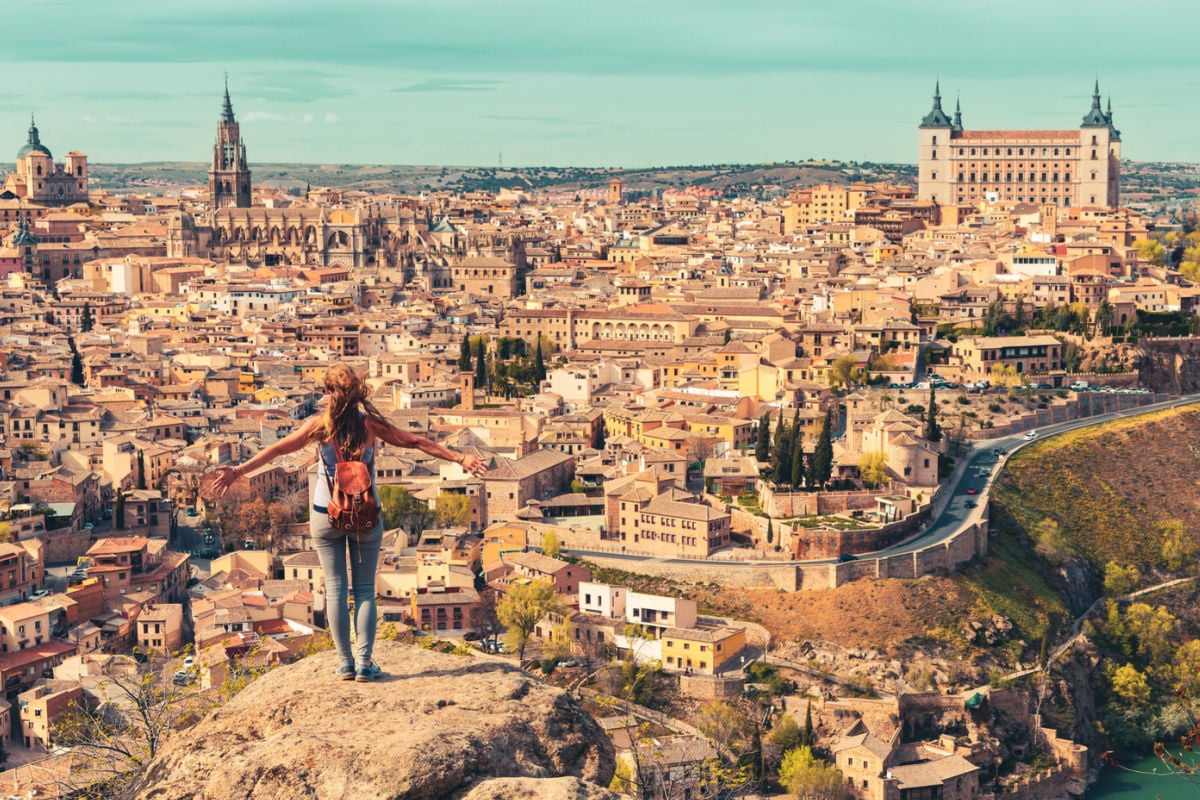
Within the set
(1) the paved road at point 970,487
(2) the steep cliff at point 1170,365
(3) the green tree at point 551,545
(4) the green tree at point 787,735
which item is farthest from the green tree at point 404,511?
(2) the steep cliff at point 1170,365

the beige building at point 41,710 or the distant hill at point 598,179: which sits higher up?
the distant hill at point 598,179

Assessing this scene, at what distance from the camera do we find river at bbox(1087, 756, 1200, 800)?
95.5ft

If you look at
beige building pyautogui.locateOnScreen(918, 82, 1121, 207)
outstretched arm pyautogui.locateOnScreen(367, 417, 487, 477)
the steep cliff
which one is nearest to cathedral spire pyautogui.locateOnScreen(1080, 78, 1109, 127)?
beige building pyautogui.locateOnScreen(918, 82, 1121, 207)

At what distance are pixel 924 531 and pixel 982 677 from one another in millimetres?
4240

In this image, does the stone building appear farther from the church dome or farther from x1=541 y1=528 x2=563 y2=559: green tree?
x1=541 y1=528 x2=563 y2=559: green tree

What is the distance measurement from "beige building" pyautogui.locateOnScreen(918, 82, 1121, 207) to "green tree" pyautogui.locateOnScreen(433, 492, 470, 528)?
187ft

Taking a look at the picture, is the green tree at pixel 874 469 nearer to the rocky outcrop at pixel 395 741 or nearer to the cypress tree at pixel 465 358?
the cypress tree at pixel 465 358

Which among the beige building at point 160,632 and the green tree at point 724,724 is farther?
Result: the beige building at point 160,632

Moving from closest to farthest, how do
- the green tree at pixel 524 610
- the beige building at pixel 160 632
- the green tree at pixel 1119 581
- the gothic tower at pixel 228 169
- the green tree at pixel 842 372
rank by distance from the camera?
the beige building at pixel 160 632
the green tree at pixel 524 610
the green tree at pixel 1119 581
the green tree at pixel 842 372
the gothic tower at pixel 228 169

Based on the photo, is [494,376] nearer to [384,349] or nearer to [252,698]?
[384,349]

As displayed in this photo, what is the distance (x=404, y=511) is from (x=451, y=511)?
97cm

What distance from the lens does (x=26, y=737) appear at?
25875 mm

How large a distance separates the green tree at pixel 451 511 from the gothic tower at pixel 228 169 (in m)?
54.2

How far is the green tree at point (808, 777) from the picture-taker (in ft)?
86.0
